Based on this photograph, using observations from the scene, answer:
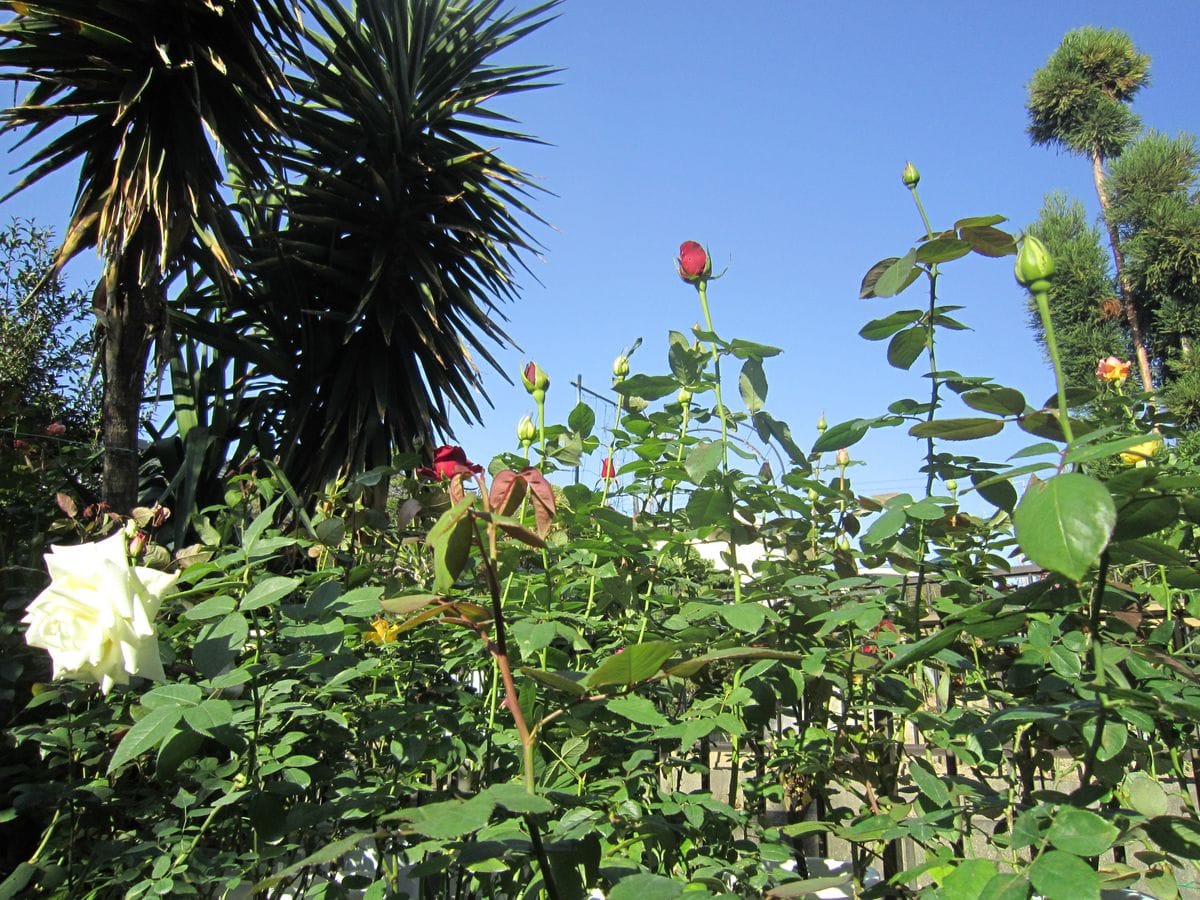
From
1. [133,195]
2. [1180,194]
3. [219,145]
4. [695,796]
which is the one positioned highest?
[1180,194]

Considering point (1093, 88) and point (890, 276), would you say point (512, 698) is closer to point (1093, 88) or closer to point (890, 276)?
point (890, 276)

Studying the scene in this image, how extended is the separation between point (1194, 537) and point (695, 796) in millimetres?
586

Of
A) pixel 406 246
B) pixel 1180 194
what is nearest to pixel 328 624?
pixel 406 246

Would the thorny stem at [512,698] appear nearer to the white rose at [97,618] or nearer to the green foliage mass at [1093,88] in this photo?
the white rose at [97,618]

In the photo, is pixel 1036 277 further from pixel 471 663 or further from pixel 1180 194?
pixel 1180 194

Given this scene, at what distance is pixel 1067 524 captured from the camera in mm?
337

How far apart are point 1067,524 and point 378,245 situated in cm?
481

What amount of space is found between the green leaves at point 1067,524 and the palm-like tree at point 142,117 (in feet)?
9.42

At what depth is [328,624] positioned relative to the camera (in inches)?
22.5

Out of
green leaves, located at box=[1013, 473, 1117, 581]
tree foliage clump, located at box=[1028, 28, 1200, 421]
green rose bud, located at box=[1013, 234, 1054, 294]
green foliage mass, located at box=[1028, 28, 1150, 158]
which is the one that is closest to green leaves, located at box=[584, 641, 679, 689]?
green leaves, located at box=[1013, 473, 1117, 581]

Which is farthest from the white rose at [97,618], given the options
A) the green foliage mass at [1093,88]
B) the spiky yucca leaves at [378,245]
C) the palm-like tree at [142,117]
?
the green foliage mass at [1093,88]

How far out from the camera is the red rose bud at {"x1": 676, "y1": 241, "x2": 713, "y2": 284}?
2.54ft

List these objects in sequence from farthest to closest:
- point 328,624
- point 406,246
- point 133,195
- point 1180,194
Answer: point 1180,194, point 406,246, point 133,195, point 328,624

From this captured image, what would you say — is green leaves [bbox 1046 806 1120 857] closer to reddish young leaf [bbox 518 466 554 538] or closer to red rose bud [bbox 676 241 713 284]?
reddish young leaf [bbox 518 466 554 538]
